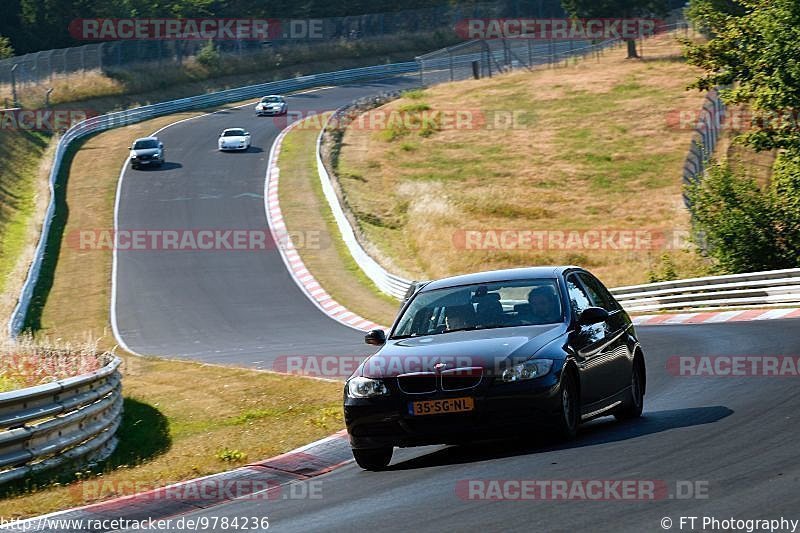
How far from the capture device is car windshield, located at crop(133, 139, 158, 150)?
55031mm

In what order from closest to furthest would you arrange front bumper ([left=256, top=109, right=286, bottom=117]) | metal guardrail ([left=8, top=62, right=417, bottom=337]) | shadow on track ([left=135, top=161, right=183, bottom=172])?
metal guardrail ([left=8, top=62, right=417, bottom=337]) → shadow on track ([left=135, top=161, right=183, bottom=172]) → front bumper ([left=256, top=109, right=286, bottom=117])

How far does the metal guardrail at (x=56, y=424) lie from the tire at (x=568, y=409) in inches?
186

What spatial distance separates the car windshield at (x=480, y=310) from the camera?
10633 mm

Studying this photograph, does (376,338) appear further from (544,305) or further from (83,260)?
(83,260)

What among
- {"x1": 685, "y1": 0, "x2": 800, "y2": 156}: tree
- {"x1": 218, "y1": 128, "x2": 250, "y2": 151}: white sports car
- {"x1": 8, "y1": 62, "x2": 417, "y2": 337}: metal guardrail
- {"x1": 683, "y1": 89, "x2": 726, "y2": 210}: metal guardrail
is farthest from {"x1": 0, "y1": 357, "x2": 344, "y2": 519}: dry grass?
{"x1": 218, "y1": 128, "x2": 250, "y2": 151}: white sports car

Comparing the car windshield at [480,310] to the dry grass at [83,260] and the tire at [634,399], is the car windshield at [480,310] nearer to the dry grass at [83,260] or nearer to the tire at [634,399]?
the tire at [634,399]

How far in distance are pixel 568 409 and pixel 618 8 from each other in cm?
7643

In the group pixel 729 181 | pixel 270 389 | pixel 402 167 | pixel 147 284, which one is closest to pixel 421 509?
pixel 270 389

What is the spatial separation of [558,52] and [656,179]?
38.2 meters

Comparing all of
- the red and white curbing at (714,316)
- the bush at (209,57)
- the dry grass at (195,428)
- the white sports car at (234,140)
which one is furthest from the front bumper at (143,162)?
the dry grass at (195,428)

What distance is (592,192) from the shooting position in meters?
49.9

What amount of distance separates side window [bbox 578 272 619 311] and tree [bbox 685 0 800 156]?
19217 millimetres

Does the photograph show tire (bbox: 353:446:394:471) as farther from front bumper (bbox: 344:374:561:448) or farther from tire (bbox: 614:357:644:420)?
tire (bbox: 614:357:644:420)

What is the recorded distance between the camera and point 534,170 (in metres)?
54.5
